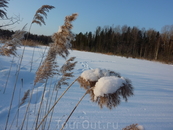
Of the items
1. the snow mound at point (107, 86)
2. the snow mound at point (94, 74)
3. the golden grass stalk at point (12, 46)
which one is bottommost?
the snow mound at point (107, 86)

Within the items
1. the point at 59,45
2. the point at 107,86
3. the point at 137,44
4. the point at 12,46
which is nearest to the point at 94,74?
the point at 107,86

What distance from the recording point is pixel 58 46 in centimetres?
138

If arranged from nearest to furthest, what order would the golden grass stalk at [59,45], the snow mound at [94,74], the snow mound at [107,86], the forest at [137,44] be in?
the snow mound at [107,86], the snow mound at [94,74], the golden grass stalk at [59,45], the forest at [137,44]

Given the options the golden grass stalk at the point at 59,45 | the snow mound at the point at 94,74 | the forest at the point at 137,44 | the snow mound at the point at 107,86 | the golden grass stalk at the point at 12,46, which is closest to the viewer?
the snow mound at the point at 107,86

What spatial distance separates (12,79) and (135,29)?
39.1 m

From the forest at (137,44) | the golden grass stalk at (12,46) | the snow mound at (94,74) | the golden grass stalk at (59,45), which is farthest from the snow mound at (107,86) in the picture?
the forest at (137,44)

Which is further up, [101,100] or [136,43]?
[136,43]

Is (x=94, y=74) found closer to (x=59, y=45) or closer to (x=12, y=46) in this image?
(x=59, y=45)

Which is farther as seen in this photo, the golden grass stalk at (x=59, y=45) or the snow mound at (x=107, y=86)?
the golden grass stalk at (x=59, y=45)

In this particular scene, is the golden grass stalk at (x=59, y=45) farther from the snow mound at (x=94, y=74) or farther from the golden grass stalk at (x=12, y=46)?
the golden grass stalk at (x=12, y=46)

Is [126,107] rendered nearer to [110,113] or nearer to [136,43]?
[110,113]

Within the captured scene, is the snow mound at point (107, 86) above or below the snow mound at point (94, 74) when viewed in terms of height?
below

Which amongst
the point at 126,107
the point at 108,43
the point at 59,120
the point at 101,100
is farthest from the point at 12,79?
the point at 108,43

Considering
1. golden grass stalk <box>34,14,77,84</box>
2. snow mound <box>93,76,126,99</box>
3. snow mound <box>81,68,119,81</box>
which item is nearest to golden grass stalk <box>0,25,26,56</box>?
golden grass stalk <box>34,14,77,84</box>
